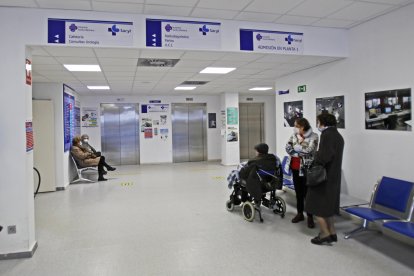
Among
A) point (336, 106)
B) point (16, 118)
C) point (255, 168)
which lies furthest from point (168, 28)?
point (336, 106)

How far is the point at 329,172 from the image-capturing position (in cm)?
381

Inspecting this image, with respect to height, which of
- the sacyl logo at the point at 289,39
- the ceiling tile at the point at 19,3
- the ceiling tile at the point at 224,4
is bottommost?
the sacyl logo at the point at 289,39

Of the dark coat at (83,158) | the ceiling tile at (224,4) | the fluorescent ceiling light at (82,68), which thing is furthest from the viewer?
the dark coat at (83,158)

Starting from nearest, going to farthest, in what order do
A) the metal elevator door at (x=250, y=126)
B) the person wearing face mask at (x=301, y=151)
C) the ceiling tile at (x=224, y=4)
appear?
the ceiling tile at (x=224, y=4), the person wearing face mask at (x=301, y=151), the metal elevator door at (x=250, y=126)

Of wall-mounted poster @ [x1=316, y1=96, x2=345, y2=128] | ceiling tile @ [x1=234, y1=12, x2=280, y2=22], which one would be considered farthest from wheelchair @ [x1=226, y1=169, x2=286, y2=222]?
ceiling tile @ [x1=234, y1=12, x2=280, y2=22]

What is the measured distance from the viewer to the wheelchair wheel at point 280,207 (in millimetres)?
5133

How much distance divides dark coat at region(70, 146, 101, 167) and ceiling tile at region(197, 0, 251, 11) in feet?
20.3

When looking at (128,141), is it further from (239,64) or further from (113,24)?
(113,24)

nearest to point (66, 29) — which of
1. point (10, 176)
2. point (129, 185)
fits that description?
point (10, 176)

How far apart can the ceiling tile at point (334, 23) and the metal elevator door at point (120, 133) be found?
27.6 ft

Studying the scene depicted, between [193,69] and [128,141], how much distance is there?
6439 mm

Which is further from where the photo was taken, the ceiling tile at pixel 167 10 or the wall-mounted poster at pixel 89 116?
the wall-mounted poster at pixel 89 116

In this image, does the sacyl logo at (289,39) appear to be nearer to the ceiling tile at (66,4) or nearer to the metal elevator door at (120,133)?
the ceiling tile at (66,4)

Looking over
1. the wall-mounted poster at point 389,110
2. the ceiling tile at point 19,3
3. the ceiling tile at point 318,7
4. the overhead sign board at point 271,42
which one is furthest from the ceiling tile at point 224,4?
the wall-mounted poster at point 389,110
